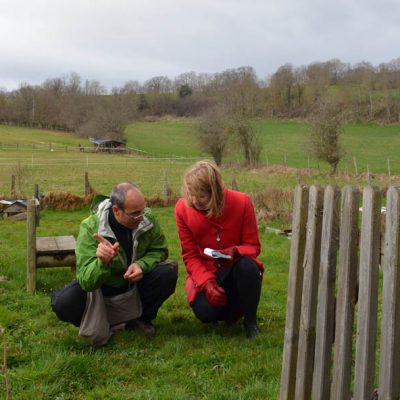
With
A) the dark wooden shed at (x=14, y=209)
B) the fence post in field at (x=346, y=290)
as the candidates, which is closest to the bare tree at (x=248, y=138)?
the dark wooden shed at (x=14, y=209)

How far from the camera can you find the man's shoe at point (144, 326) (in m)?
4.63

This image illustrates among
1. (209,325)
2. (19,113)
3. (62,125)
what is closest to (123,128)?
(62,125)

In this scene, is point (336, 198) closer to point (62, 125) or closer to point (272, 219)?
point (272, 219)

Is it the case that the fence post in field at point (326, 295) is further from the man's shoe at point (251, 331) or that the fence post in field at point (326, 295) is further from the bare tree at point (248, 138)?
the bare tree at point (248, 138)

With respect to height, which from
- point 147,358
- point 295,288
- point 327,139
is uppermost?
point 327,139

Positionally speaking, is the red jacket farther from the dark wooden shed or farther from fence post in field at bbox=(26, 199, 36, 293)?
the dark wooden shed

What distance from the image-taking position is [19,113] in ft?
322

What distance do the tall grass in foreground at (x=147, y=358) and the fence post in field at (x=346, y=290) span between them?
89 centimetres

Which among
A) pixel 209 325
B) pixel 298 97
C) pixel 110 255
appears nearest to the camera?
pixel 110 255

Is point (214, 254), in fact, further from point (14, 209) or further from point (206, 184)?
point (14, 209)

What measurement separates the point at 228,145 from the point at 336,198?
4247cm

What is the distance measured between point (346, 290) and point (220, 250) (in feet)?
6.22

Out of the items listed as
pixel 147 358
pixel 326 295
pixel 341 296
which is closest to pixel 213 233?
pixel 147 358

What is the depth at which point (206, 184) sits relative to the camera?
4.23m
